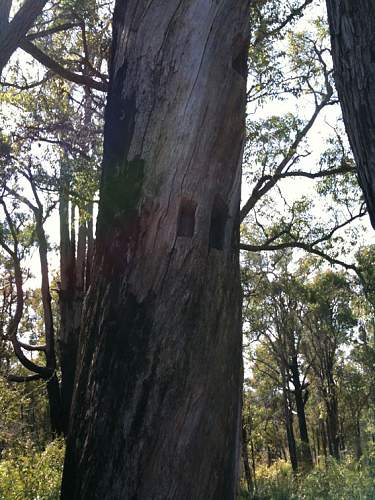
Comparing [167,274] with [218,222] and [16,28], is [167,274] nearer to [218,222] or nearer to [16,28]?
[218,222]

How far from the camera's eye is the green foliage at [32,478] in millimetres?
6188

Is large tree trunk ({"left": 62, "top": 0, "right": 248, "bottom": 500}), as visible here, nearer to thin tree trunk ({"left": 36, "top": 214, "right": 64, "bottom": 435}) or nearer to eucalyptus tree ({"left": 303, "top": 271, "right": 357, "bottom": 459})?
thin tree trunk ({"left": 36, "top": 214, "right": 64, "bottom": 435})

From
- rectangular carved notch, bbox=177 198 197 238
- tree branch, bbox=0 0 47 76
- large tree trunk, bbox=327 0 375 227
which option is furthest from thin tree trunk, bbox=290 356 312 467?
large tree trunk, bbox=327 0 375 227

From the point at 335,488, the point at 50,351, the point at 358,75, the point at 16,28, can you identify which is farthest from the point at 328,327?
the point at 358,75

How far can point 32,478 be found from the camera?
6832 mm

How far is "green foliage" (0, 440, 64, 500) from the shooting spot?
6188 mm

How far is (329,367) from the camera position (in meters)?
25.3

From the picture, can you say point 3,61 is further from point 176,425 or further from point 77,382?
point 176,425

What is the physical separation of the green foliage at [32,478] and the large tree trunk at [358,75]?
5288 millimetres

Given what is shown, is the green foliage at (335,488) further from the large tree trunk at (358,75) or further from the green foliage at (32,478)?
the large tree trunk at (358,75)

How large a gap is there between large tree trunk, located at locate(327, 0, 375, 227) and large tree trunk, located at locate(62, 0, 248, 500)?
2.90ft

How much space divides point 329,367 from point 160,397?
79.8ft

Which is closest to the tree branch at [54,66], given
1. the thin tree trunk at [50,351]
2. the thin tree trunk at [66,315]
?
the thin tree trunk at [66,315]

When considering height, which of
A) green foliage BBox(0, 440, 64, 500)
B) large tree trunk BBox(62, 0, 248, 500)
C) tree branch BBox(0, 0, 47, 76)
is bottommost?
green foliage BBox(0, 440, 64, 500)
